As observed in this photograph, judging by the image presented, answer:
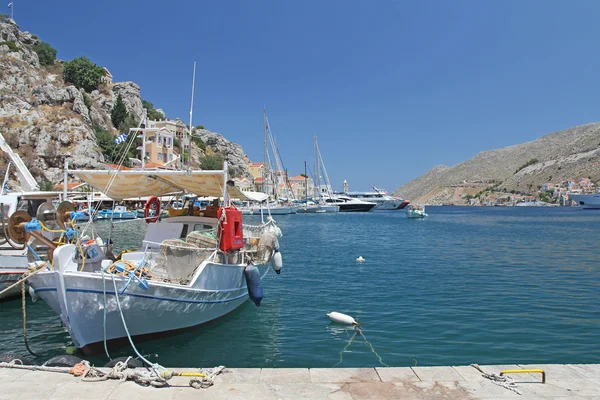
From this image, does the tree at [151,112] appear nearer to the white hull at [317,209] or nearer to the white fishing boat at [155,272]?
the white hull at [317,209]

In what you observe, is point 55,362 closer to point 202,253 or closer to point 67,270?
point 67,270

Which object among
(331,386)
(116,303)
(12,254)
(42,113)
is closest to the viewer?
(331,386)

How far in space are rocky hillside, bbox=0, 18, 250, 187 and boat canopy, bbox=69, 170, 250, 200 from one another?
49.5 meters

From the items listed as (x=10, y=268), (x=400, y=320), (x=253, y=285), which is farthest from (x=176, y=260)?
(x=10, y=268)

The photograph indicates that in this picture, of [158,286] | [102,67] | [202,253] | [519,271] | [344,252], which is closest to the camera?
[158,286]

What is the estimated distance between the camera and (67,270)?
872cm

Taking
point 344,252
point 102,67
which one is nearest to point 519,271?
point 344,252

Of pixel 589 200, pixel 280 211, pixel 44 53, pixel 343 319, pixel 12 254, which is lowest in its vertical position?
pixel 343 319

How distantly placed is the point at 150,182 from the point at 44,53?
93247 mm

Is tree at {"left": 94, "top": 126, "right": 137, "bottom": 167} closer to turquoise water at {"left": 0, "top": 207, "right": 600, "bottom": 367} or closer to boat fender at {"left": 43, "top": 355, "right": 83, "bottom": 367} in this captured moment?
turquoise water at {"left": 0, "top": 207, "right": 600, "bottom": 367}

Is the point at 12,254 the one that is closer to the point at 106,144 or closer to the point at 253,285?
the point at 253,285

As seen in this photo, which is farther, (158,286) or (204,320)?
(204,320)

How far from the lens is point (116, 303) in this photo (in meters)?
9.12

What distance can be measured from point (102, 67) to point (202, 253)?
98.6m
